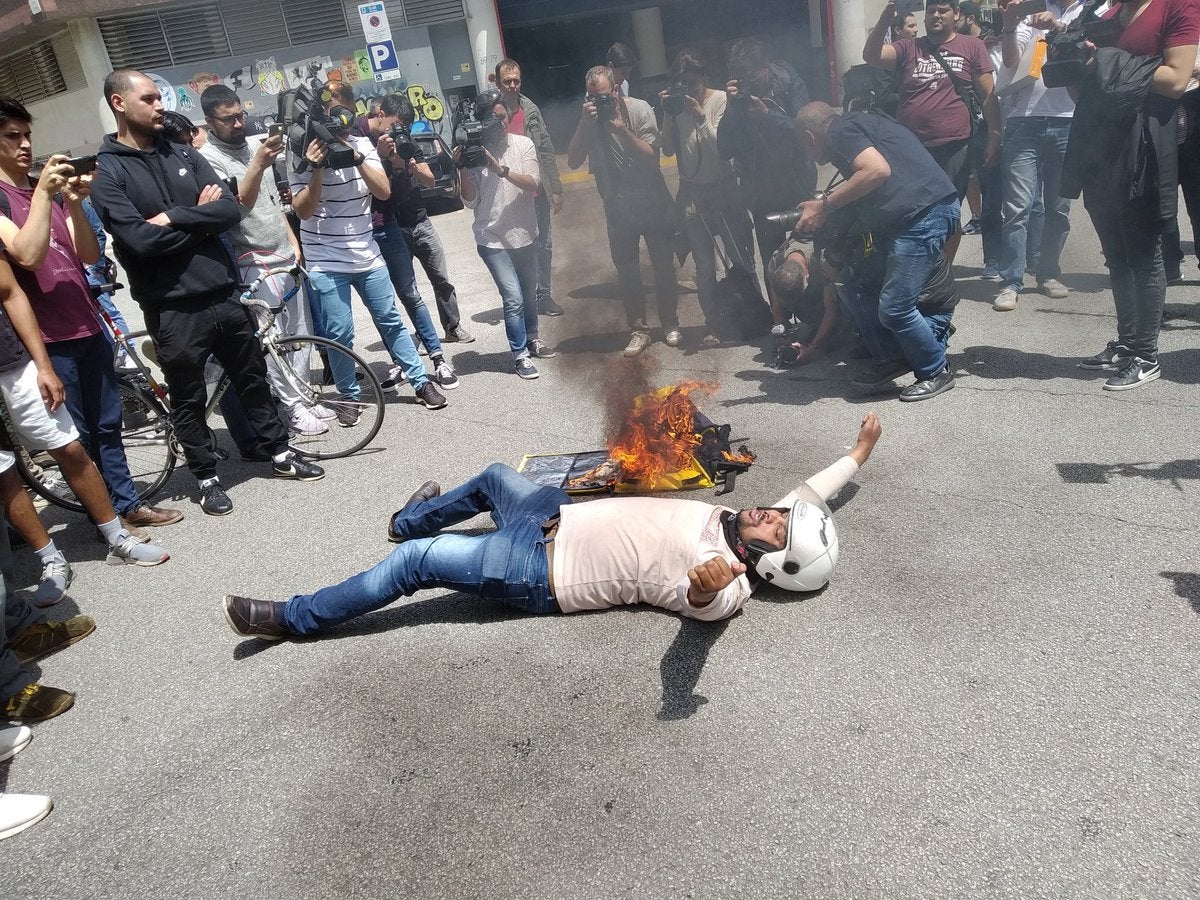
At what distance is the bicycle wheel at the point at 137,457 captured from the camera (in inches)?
195

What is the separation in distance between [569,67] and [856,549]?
18047 millimetres

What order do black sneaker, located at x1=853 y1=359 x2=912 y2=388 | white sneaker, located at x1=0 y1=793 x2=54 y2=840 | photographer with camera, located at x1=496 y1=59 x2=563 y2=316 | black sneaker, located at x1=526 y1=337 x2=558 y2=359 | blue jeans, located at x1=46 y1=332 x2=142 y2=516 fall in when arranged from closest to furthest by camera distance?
white sneaker, located at x1=0 y1=793 x2=54 y2=840 → blue jeans, located at x1=46 y1=332 x2=142 y2=516 → black sneaker, located at x1=853 y1=359 x2=912 y2=388 → black sneaker, located at x1=526 y1=337 x2=558 y2=359 → photographer with camera, located at x1=496 y1=59 x2=563 y2=316

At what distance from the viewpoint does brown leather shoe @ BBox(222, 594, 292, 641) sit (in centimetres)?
344

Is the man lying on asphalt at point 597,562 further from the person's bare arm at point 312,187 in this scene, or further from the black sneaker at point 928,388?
the person's bare arm at point 312,187

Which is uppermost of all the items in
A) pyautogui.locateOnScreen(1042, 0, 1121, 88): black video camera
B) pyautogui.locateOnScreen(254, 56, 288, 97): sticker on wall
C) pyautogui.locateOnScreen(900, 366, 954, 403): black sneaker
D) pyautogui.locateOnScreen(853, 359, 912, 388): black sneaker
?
pyautogui.locateOnScreen(254, 56, 288, 97): sticker on wall

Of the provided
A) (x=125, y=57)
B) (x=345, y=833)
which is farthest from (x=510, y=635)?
(x=125, y=57)

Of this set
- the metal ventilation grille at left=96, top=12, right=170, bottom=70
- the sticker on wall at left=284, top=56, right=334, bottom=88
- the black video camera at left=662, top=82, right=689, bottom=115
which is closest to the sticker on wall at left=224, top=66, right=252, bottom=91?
the sticker on wall at left=284, top=56, right=334, bottom=88

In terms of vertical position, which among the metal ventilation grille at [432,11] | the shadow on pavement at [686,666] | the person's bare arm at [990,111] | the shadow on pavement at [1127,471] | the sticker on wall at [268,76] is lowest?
the shadow on pavement at [1127,471]

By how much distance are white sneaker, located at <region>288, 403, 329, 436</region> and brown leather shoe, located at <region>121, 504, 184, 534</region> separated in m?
1.02

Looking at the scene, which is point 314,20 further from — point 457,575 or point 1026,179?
point 457,575

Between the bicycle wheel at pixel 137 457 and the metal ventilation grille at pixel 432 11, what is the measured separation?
574 inches

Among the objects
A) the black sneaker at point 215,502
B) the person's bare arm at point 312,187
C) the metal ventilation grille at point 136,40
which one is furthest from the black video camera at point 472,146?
the metal ventilation grille at point 136,40

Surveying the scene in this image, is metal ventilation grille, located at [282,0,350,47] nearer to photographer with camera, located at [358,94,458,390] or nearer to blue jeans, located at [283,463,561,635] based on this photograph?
photographer with camera, located at [358,94,458,390]

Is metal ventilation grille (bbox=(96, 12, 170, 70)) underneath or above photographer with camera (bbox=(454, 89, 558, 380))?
above
